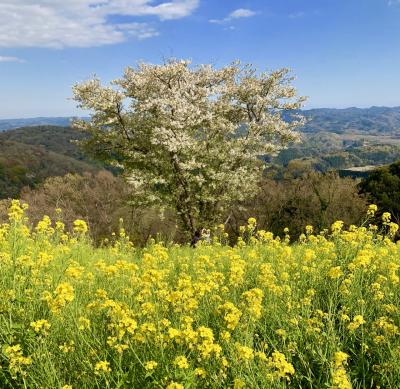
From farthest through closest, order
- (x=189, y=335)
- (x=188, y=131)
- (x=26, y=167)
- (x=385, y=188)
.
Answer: (x=26, y=167)
(x=385, y=188)
(x=188, y=131)
(x=189, y=335)

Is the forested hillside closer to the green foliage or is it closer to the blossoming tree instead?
the green foliage

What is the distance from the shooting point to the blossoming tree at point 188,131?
73.5 ft

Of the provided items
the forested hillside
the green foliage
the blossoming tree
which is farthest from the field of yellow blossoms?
the forested hillside

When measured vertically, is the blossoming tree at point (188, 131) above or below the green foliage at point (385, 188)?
above

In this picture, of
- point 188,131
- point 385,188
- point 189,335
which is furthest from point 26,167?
point 189,335

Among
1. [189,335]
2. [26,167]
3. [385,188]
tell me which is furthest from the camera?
[26,167]

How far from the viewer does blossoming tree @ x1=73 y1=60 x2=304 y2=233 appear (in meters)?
22.4

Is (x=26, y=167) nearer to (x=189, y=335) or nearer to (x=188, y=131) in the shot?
(x=188, y=131)

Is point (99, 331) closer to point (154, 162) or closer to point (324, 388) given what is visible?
point (324, 388)

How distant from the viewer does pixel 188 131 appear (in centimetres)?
2327

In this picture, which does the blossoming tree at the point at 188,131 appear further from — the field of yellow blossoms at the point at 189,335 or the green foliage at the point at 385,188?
the green foliage at the point at 385,188

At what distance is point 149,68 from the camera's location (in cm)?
2331

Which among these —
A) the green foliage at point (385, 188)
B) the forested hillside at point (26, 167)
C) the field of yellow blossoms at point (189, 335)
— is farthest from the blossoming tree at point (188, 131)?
the forested hillside at point (26, 167)

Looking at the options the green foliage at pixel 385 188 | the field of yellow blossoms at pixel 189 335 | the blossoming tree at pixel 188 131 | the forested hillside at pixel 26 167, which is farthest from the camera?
the forested hillside at pixel 26 167
